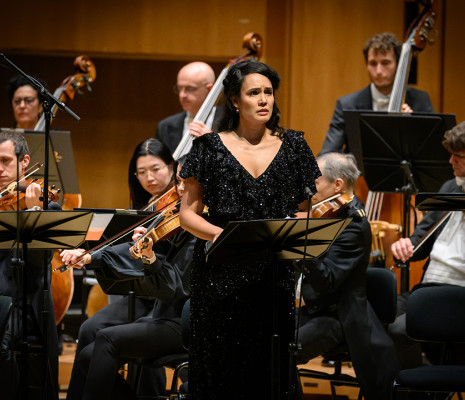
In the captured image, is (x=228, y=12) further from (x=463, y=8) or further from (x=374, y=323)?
(x=374, y=323)

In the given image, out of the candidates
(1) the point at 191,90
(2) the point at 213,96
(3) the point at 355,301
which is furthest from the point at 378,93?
(3) the point at 355,301

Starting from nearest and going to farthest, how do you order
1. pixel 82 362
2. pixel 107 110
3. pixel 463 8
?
pixel 82 362 → pixel 463 8 → pixel 107 110

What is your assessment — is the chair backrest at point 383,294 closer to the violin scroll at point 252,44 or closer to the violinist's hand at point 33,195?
the violinist's hand at point 33,195

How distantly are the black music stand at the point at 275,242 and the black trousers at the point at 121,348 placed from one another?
2.26 ft

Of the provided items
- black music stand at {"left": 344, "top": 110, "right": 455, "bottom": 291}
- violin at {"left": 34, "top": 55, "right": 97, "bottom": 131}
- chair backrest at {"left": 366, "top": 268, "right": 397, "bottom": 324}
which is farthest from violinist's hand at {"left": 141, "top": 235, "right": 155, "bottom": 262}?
violin at {"left": 34, "top": 55, "right": 97, "bottom": 131}

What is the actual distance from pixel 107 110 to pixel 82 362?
11.3ft

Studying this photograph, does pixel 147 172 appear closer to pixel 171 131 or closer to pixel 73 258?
pixel 73 258

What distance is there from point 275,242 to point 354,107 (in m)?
2.24

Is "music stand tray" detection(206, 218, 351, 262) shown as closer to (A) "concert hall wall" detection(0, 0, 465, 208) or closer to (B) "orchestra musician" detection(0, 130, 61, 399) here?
(B) "orchestra musician" detection(0, 130, 61, 399)

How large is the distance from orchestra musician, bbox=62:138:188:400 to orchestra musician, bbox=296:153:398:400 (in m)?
0.63

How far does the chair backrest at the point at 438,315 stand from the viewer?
8.72 ft

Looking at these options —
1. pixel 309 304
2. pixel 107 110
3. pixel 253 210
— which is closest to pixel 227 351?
pixel 253 210

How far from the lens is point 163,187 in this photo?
11.3 feet

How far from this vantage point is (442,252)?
303 cm
